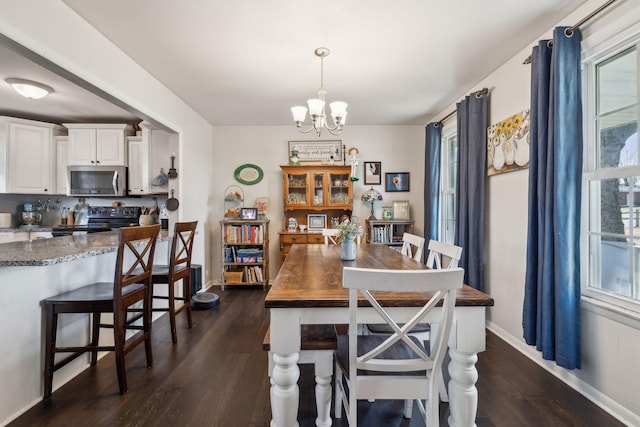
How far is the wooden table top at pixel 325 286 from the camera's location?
1.22 metres

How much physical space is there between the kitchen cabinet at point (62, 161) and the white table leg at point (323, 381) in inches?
172

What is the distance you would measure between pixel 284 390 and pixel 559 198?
1.95 metres

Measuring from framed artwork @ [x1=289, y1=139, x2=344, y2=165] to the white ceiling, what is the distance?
110 centimetres

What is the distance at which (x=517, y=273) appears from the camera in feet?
7.99

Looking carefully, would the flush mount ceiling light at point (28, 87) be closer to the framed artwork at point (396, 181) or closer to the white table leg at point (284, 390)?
the white table leg at point (284, 390)

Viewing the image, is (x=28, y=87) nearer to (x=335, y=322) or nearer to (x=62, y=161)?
(x=62, y=161)

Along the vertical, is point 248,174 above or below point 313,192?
above

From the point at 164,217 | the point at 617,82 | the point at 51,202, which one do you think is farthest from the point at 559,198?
the point at 51,202

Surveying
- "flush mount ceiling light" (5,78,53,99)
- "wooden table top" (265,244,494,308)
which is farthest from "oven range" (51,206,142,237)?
"wooden table top" (265,244,494,308)

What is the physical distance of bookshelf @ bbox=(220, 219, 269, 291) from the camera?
410cm

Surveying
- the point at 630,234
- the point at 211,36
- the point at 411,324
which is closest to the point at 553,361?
the point at 630,234

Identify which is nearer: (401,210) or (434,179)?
(434,179)

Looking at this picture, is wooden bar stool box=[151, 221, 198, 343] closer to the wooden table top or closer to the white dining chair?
the wooden table top

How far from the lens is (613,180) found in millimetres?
1780
